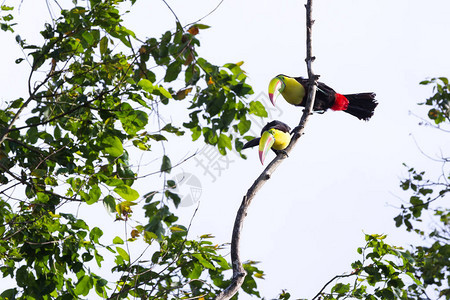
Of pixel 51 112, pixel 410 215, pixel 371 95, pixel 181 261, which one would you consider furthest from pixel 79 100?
pixel 410 215

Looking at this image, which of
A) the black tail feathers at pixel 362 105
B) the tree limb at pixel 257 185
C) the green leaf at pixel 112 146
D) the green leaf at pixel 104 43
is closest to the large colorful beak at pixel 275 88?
the tree limb at pixel 257 185

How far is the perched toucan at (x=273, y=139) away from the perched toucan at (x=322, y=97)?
15 centimetres

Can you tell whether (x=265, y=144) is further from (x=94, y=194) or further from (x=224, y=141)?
(x=94, y=194)

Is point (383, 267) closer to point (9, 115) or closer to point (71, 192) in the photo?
point (71, 192)

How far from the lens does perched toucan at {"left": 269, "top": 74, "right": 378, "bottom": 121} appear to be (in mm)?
3302

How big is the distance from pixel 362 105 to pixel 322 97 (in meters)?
0.34

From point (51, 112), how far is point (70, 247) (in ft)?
2.77

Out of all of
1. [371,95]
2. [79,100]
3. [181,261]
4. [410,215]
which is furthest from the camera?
[410,215]

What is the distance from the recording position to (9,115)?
3.67 meters

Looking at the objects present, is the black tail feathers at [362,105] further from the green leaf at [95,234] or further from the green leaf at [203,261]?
the green leaf at [95,234]

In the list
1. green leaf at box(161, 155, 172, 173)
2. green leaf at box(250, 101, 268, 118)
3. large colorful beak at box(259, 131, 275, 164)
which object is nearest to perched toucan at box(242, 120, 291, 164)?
large colorful beak at box(259, 131, 275, 164)

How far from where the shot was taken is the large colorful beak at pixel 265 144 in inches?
115

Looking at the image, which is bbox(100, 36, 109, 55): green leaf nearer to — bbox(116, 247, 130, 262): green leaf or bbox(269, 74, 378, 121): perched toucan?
bbox(269, 74, 378, 121): perched toucan

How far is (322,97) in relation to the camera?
344cm
